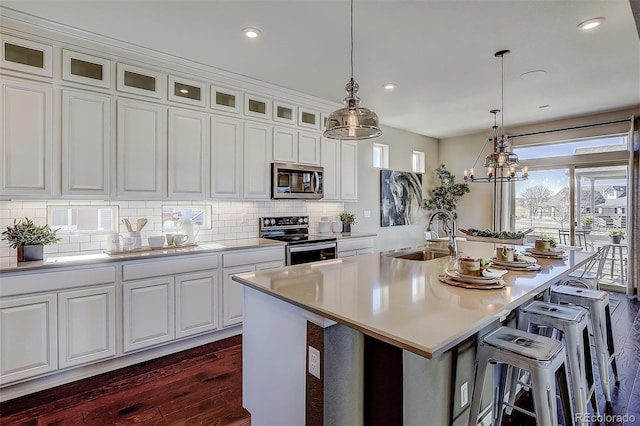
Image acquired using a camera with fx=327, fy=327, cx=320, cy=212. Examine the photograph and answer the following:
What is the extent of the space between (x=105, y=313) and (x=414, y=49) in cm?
348

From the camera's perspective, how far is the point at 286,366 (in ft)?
5.58

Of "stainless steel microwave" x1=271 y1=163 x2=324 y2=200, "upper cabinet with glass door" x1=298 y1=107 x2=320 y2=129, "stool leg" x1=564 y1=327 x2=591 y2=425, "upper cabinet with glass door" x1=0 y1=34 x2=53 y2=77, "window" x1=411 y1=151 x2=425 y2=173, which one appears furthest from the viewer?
"window" x1=411 y1=151 x2=425 y2=173

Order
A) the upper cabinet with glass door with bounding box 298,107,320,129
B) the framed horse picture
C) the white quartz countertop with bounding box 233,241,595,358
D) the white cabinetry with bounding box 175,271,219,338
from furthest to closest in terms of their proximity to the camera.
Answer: the framed horse picture
the upper cabinet with glass door with bounding box 298,107,320,129
the white cabinetry with bounding box 175,271,219,338
the white quartz countertop with bounding box 233,241,595,358

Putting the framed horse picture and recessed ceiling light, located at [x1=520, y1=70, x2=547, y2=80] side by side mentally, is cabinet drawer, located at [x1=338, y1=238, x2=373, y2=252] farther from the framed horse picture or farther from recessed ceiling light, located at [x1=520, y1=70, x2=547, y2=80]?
recessed ceiling light, located at [x1=520, y1=70, x2=547, y2=80]

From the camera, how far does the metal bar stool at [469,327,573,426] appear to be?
144 centimetres

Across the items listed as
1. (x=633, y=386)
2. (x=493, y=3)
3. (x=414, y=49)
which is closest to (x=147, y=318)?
(x=414, y=49)

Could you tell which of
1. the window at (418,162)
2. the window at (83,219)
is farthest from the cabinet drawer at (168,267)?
the window at (418,162)

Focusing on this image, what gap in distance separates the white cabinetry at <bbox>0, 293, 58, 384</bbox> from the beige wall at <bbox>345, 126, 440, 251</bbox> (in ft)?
12.8

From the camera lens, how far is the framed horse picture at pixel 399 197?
5957mm

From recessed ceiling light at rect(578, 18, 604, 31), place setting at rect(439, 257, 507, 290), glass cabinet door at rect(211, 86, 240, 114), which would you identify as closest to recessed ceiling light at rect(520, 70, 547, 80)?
recessed ceiling light at rect(578, 18, 604, 31)

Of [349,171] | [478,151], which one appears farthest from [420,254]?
[478,151]

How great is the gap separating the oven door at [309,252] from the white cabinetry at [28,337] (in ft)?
6.94

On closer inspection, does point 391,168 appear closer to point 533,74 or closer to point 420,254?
point 533,74

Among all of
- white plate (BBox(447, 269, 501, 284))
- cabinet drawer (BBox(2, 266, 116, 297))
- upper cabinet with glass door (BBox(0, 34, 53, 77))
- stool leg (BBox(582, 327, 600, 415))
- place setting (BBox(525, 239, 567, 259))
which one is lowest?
stool leg (BBox(582, 327, 600, 415))
